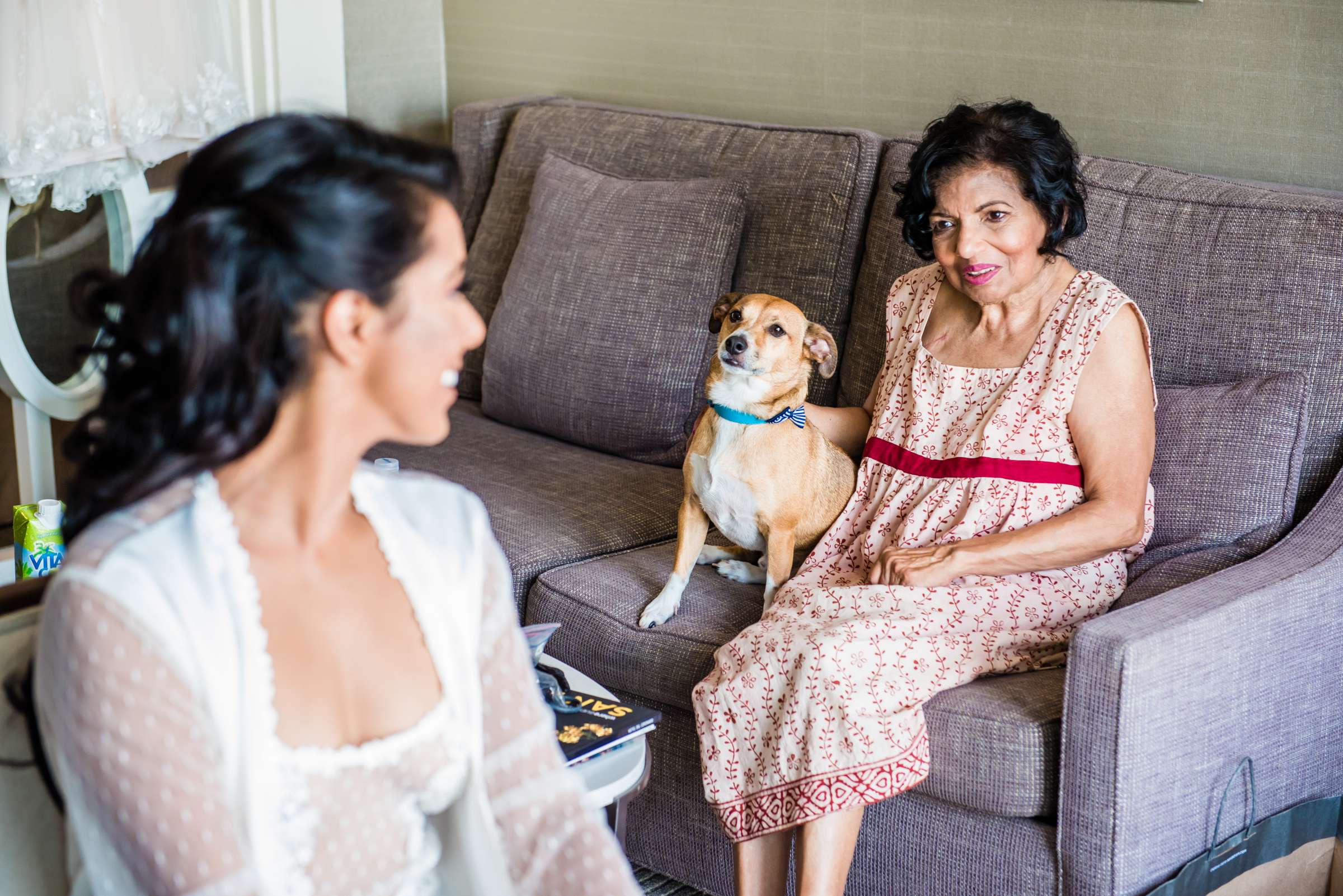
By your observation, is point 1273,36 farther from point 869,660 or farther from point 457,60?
point 457,60

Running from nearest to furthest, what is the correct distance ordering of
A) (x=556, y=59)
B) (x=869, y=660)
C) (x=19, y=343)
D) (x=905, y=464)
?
(x=869, y=660), (x=905, y=464), (x=19, y=343), (x=556, y=59)

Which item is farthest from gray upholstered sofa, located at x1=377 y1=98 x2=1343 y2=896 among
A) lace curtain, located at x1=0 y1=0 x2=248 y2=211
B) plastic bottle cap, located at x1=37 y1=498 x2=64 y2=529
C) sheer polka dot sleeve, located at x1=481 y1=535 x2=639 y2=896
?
lace curtain, located at x1=0 y1=0 x2=248 y2=211

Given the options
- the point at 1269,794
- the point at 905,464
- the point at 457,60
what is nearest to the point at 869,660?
the point at 905,464

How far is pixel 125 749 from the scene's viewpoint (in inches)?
31.6

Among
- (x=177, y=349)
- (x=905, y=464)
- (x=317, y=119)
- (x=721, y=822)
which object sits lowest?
(x=721, y=822)


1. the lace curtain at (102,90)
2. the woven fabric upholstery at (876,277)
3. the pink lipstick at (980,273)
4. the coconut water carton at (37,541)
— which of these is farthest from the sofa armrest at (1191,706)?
the lace curtain at (102,90)

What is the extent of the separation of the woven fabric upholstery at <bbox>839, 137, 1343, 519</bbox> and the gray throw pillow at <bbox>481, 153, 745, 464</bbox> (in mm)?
741

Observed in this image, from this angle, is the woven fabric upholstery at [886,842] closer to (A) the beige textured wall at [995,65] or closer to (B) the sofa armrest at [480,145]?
(A) the beige textured wall at [995,65]

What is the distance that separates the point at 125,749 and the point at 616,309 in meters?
2.00

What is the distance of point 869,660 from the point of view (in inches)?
69.8

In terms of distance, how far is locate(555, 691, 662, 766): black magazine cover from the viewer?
1.42 meters

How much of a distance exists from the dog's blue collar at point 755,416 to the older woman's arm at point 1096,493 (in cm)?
33

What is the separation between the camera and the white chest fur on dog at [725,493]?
7.14 feet

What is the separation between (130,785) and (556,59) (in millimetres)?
3001
